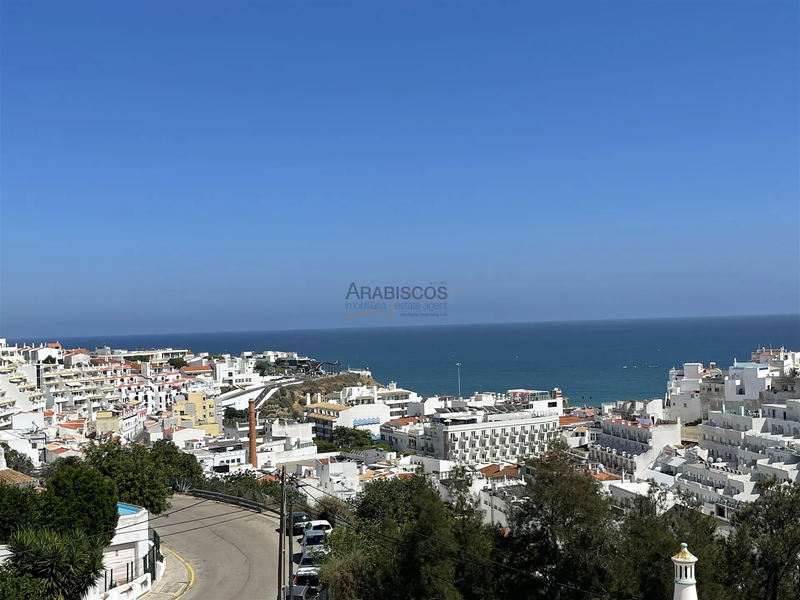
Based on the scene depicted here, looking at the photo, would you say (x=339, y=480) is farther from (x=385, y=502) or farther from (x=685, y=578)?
(x=685, y=578)

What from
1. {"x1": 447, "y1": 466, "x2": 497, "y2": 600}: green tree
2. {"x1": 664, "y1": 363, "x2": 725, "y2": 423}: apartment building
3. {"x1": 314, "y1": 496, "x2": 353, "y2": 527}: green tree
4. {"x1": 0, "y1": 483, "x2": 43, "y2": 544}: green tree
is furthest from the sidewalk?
{"x1": 664, "y1": 363, "x2": 725, "y2": 423}: apartment building

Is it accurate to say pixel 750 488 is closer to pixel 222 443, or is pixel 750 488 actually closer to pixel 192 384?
pixel 222 443

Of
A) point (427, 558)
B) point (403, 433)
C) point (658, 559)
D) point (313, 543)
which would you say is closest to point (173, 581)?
point (313, 543)

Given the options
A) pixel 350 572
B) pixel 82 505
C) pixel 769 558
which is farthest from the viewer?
pixel 350 572

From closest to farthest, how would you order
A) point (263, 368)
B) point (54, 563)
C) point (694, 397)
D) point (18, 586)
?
point (18, 586)
point (54, 563)
point (694, 397)
point (263, 368)

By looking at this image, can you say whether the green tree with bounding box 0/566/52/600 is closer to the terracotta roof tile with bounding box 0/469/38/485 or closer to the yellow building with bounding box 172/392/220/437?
the terracotta roof tile with bounding box 0/469/38/485

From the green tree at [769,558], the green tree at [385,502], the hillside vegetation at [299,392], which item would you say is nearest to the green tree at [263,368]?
the hillside vegetation at [299,392]
